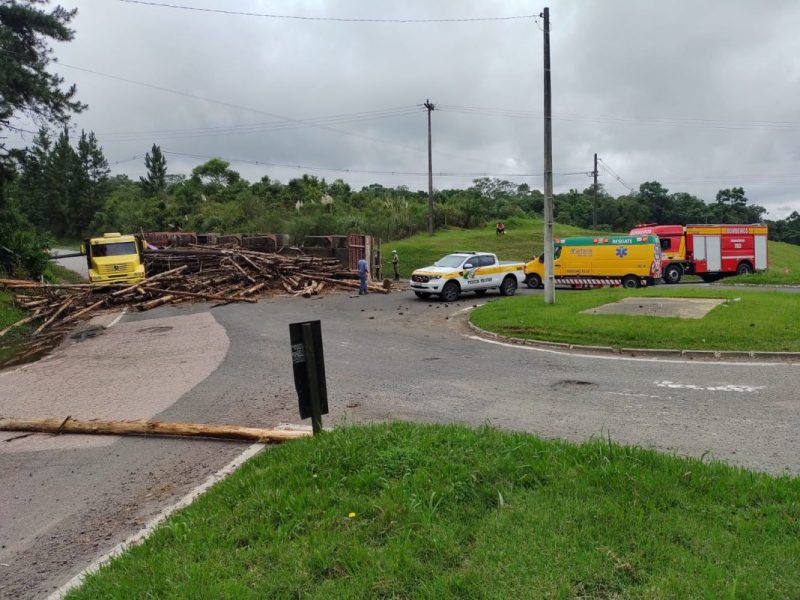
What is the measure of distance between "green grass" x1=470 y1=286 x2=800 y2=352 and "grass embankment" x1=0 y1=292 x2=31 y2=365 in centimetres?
1237

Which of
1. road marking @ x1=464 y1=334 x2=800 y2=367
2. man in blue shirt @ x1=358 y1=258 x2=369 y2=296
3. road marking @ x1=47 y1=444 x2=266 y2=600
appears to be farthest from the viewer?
man in blue shirt @ x1=358 y1=258 x2=369 y2=296

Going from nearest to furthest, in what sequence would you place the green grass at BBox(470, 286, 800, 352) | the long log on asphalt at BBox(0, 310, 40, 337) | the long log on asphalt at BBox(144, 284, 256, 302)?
the green grass at BBox(470, 286, 800, 352) < the long log on asphalt at BBox(0, 310, 40, 337) < the long log on asphalt at BBox(144, 284, 256, 302)

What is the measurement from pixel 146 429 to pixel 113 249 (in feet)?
76.8

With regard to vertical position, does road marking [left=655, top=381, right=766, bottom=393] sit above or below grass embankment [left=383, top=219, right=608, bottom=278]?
below

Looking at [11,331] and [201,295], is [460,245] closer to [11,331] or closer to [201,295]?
[201,295]

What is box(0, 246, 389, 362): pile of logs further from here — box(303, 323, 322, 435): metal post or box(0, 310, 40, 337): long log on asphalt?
box(303, 323, 322, 435): metal post

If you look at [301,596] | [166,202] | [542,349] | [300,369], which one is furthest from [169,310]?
[166,202]

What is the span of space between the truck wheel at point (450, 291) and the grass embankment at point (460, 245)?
48.0ft

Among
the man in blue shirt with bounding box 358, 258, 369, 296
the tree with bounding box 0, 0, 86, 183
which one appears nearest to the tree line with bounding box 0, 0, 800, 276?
the tree with bounding box 0, 0, 86, 183

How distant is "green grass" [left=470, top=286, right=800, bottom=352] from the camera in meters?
11.3

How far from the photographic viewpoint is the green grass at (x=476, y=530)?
118 inches

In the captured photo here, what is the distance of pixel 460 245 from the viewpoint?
146 ft

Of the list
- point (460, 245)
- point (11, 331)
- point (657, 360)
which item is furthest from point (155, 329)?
point (460, 245)

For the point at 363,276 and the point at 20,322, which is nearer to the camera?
the point at 20,322
